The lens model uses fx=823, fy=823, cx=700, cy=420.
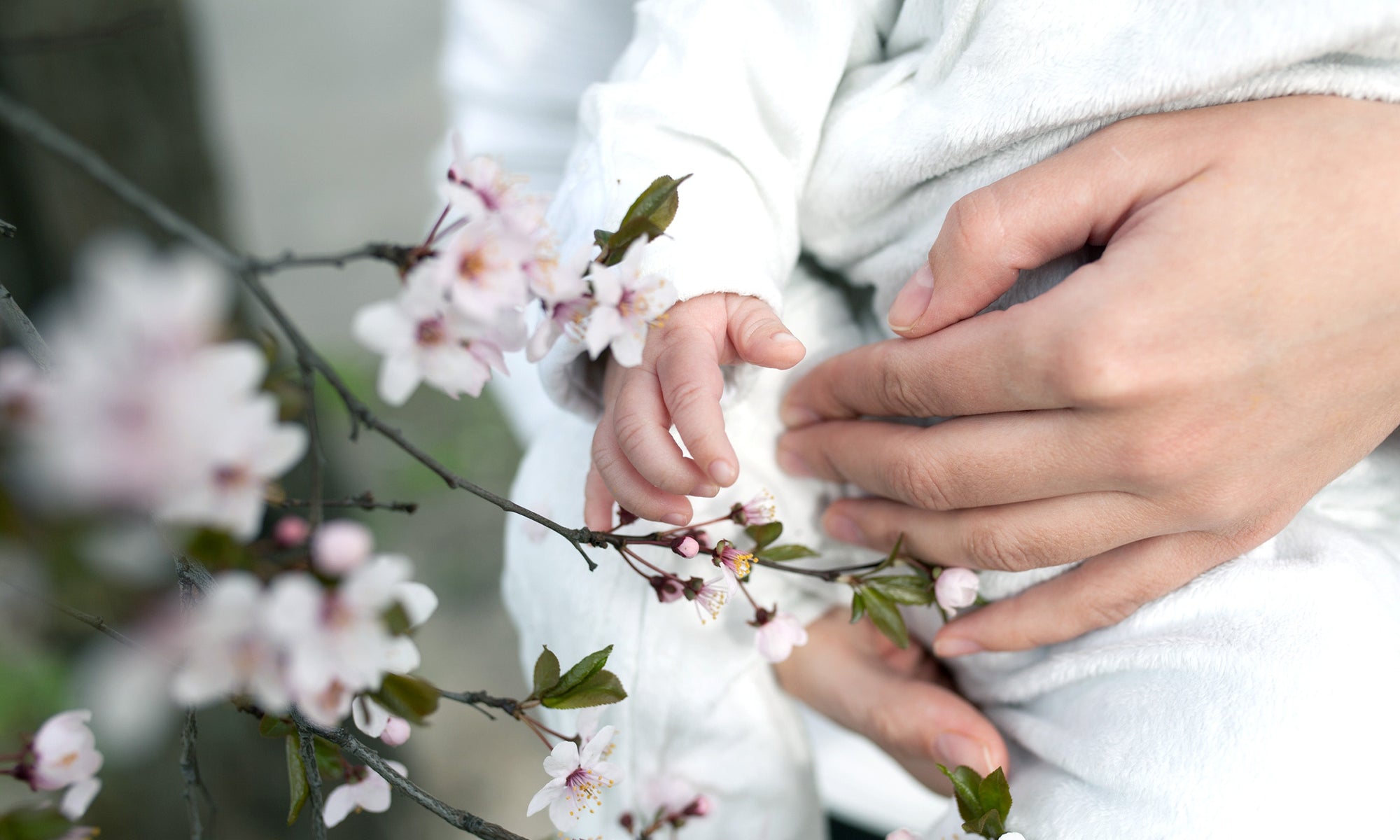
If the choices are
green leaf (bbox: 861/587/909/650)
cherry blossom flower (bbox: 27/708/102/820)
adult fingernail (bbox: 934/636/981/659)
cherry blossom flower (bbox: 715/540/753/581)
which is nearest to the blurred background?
cherry blossom flower (bbox: 27/708/102/820)

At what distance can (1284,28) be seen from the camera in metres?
0.41

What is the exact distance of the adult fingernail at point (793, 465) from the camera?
2.03 ft

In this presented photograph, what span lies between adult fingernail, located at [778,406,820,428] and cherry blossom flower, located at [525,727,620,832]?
29cm

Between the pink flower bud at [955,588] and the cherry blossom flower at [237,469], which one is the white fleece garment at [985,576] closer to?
the pink flower bud at [955,588]

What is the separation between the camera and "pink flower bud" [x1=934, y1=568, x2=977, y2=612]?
→ 49 cm

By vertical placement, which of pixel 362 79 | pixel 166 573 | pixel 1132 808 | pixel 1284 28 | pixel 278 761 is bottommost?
pixel 278 761

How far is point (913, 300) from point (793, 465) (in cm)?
18

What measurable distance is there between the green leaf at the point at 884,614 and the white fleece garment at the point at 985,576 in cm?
14

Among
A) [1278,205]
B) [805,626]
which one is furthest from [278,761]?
[1278,205]

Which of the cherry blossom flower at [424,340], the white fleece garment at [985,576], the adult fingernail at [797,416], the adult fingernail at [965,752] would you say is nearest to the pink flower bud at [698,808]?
the white fleece garment at [985,576]

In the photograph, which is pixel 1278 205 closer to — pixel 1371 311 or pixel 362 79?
pixel 1371 311

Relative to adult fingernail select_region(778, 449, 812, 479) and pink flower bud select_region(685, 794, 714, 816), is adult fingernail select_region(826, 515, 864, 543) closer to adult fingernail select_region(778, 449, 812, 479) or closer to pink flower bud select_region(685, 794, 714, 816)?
adult fingernail select_region(778, 449, 812, 479)

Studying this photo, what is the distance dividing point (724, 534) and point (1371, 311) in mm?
390

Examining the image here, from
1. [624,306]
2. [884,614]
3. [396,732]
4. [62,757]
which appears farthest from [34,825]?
[884,614]
